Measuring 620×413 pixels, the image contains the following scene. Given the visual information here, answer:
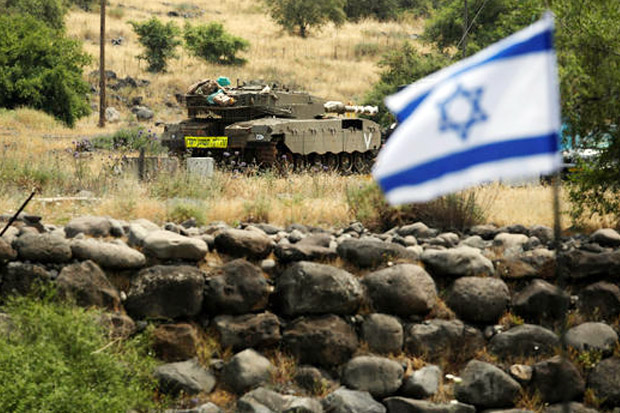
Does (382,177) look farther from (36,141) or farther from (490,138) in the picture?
(36,141)

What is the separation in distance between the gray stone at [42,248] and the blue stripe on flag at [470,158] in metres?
4.02

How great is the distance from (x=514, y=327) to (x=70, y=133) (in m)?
23.6

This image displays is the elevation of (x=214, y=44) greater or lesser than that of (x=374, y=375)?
greater

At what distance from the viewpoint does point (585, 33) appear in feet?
30.7

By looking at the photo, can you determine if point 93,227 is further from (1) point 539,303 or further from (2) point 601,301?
(2) point 601,301

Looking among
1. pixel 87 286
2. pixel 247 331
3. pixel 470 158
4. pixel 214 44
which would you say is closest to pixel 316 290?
pixel 247 331

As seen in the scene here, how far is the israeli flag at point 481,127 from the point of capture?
15.2 feet

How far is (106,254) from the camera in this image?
801 centimetres

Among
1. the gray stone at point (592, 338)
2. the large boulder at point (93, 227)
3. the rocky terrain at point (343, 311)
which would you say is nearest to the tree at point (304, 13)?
the rocky terrain at point (343, 311)

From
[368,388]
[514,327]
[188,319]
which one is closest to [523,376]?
[514,327]

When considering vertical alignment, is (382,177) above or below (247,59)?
below

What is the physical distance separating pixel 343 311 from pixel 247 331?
2.95 feet

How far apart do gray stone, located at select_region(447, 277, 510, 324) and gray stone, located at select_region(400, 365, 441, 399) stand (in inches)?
29.1

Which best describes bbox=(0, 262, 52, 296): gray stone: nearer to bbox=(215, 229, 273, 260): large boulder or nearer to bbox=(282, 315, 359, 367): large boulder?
bbox=(215, 229, 273, 260): large boulder
